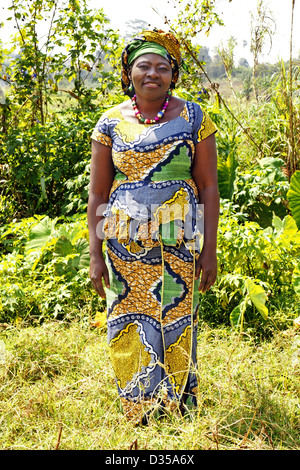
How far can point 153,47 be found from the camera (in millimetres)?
2176

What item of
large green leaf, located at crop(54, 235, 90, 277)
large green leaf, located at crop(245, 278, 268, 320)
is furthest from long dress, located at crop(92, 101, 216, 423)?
large green leaf, located at crop(54, 235, 90, 277)

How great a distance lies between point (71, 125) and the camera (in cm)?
512

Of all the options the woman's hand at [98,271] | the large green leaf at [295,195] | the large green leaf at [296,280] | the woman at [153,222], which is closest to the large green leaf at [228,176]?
the large green leaf at [295,195]

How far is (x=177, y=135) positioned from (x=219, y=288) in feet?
5.53

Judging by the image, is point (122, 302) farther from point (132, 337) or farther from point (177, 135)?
point (177, 135)

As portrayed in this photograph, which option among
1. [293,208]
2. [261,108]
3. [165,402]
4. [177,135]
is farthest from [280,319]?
[261,108]

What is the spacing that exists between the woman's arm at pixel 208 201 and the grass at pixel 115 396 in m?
0.38

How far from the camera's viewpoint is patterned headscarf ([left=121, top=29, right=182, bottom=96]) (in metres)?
2.18

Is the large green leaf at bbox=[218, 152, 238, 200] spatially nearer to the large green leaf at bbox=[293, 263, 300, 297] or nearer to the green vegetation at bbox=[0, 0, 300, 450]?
the green vegetation at bbox=[0, 0, 300, 450]

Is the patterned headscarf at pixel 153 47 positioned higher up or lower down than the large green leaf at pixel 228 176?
higher up

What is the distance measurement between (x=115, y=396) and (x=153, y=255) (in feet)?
2.72

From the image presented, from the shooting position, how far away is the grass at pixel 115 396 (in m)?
2.04

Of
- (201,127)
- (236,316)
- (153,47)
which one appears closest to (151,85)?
(153,47)

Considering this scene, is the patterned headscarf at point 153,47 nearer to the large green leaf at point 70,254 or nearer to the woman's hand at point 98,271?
the woman's hand at point 98,271
